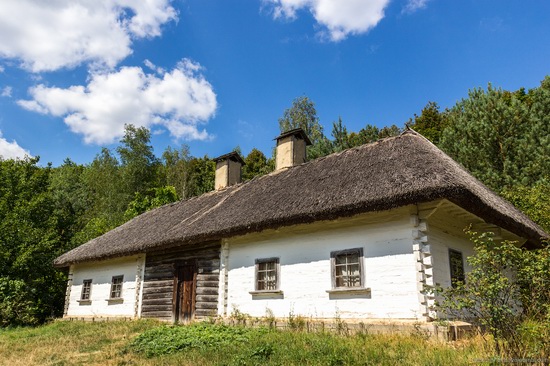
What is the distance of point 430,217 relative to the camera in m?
9.52

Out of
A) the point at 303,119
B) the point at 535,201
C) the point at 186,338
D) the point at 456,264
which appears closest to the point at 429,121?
the point at 303,119

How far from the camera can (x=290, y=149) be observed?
1595 centimetres

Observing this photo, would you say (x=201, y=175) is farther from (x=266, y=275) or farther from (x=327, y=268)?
(x=327, y=268)

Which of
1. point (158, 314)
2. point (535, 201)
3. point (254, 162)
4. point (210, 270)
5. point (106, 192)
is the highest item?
point (254, 162)

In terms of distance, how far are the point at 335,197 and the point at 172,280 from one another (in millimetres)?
6833

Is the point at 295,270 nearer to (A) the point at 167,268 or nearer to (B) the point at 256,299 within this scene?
(B) the point at 256,299

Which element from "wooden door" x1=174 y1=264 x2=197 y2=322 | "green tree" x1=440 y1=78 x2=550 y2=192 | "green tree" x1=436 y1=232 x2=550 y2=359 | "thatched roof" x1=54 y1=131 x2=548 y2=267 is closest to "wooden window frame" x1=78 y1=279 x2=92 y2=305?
"thatched roof" x1=54 y1=131 x2=548 y2=267

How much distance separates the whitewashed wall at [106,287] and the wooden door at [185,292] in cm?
204

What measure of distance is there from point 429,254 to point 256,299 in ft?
15.5

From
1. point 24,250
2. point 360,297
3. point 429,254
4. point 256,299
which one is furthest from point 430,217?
point 24,250

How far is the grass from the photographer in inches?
247

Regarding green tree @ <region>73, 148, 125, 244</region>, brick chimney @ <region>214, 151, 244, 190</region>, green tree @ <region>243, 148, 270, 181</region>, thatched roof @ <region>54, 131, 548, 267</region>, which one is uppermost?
green tree @ <region>243, 148, 270, 181</region>

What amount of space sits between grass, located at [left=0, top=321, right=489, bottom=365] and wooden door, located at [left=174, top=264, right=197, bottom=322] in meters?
2.25

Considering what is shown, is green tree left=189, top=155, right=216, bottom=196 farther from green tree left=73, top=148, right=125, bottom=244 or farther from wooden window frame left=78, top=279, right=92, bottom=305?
wooden window frame left=78, top=279, right=92, bottom=305
